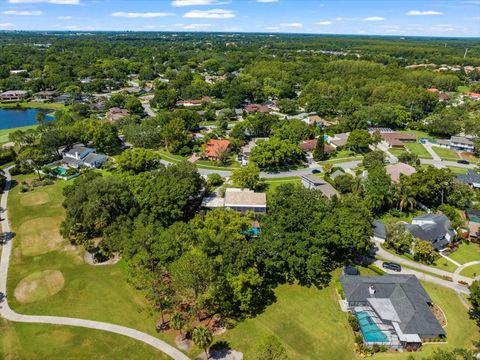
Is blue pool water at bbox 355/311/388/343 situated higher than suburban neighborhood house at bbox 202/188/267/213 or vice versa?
suburban neighborhood house at bbox 202/188/267/213

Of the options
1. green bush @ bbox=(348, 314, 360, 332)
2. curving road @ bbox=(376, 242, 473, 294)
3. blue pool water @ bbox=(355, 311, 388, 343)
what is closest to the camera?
blue pool water @ bbox=(355, 311, 388, 343)

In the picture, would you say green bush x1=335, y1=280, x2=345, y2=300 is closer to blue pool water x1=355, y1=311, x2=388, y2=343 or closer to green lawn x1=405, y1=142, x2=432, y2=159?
blue pool water x1=355, y1=311, x2=388, y2=343

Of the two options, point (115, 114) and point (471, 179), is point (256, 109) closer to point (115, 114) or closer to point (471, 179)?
point (115, 114)

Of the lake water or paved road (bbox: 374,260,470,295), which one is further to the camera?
the lake water

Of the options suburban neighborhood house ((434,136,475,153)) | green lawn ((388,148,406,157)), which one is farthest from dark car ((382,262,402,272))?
suburban neighborhood house ((434,136,475,153))

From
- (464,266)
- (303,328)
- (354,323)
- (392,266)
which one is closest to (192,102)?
(392,266)

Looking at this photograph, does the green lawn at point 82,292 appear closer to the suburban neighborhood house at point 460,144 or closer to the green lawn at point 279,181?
the green lawn at point 279,181
